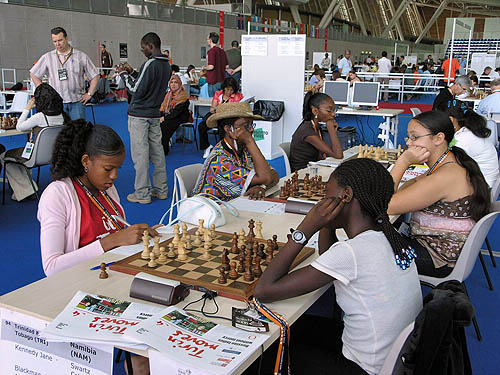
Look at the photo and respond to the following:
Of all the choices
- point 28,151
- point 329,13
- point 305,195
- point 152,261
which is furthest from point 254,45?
point 329,13

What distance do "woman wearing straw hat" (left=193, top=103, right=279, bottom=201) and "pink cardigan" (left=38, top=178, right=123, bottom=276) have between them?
1.08 metres

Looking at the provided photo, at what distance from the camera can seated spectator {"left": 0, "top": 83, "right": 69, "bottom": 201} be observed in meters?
4.66

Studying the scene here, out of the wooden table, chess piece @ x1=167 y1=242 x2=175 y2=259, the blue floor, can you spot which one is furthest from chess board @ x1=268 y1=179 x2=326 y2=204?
the blue floor

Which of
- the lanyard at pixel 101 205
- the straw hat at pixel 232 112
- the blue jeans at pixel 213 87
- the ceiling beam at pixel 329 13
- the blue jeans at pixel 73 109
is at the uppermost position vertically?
the ceiling beam at pixel 329 13

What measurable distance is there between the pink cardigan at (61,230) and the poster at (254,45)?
19.3 feet

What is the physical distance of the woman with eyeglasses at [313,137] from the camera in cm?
383

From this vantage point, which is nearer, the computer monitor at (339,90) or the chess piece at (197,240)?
the chess piece at (197,240)

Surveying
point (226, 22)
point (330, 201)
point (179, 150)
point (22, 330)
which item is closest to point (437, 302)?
point (330, 201)

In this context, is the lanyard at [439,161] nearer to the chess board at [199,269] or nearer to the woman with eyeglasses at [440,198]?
the woman with eyeglasses at [440,198]

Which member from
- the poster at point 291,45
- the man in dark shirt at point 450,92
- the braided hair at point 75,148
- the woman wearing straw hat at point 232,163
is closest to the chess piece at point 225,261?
the braided hair at point 75,148

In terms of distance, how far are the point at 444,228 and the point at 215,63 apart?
6770mm

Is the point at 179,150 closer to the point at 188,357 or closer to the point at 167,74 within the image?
the point at 167,74

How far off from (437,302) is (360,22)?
33519mm

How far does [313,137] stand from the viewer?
3.81 metres
